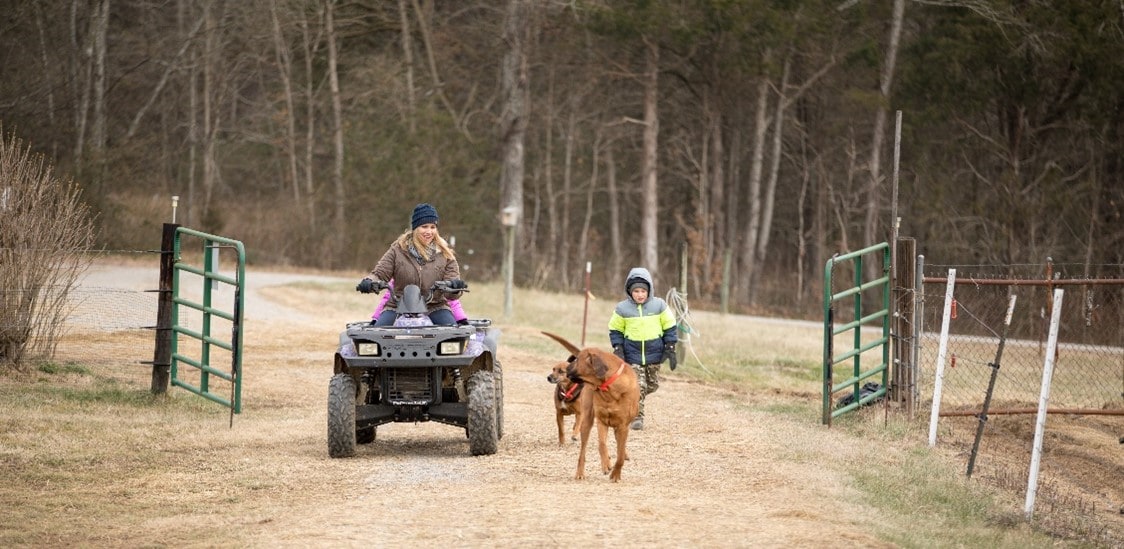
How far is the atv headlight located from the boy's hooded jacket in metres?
2.32

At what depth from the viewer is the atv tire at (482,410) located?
11164 mm

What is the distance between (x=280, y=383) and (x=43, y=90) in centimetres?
1801

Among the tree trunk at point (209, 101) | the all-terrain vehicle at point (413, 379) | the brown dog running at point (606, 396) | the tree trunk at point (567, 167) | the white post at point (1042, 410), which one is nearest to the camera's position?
the white post at point (1042, 410)

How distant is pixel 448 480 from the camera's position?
10242mm

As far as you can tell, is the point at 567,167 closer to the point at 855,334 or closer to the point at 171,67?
the point at 171,67

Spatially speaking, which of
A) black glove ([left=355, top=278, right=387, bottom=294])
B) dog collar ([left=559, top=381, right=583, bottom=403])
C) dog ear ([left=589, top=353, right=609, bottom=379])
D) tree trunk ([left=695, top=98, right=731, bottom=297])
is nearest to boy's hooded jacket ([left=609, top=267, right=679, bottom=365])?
dog collar ([left=559, top=381, right=583, bottom=403])

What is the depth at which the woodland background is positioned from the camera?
117ft

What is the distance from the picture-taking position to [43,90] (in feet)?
106

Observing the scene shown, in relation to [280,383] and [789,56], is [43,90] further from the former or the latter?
[789,56]

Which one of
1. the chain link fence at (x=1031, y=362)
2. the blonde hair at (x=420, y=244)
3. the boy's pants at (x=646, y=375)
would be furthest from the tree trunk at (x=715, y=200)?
the blonde hair at (x=420, y=244)

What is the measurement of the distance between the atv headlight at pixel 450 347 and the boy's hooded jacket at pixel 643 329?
2.32 meters

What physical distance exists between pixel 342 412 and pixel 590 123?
4145cm

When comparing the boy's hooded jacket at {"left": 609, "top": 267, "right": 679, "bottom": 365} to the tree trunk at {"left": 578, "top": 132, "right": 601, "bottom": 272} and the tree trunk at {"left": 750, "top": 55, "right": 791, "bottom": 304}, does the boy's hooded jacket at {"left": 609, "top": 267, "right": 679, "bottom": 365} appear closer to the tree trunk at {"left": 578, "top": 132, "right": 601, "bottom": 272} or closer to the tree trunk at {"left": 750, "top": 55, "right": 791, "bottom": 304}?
the tree trunk at {"left": 750, "top": 55, "right": 791, "bottom": 304}

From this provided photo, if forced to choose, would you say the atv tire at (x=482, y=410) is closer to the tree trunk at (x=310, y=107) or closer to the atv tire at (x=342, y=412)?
the atv tire at (x=342, y=412)
